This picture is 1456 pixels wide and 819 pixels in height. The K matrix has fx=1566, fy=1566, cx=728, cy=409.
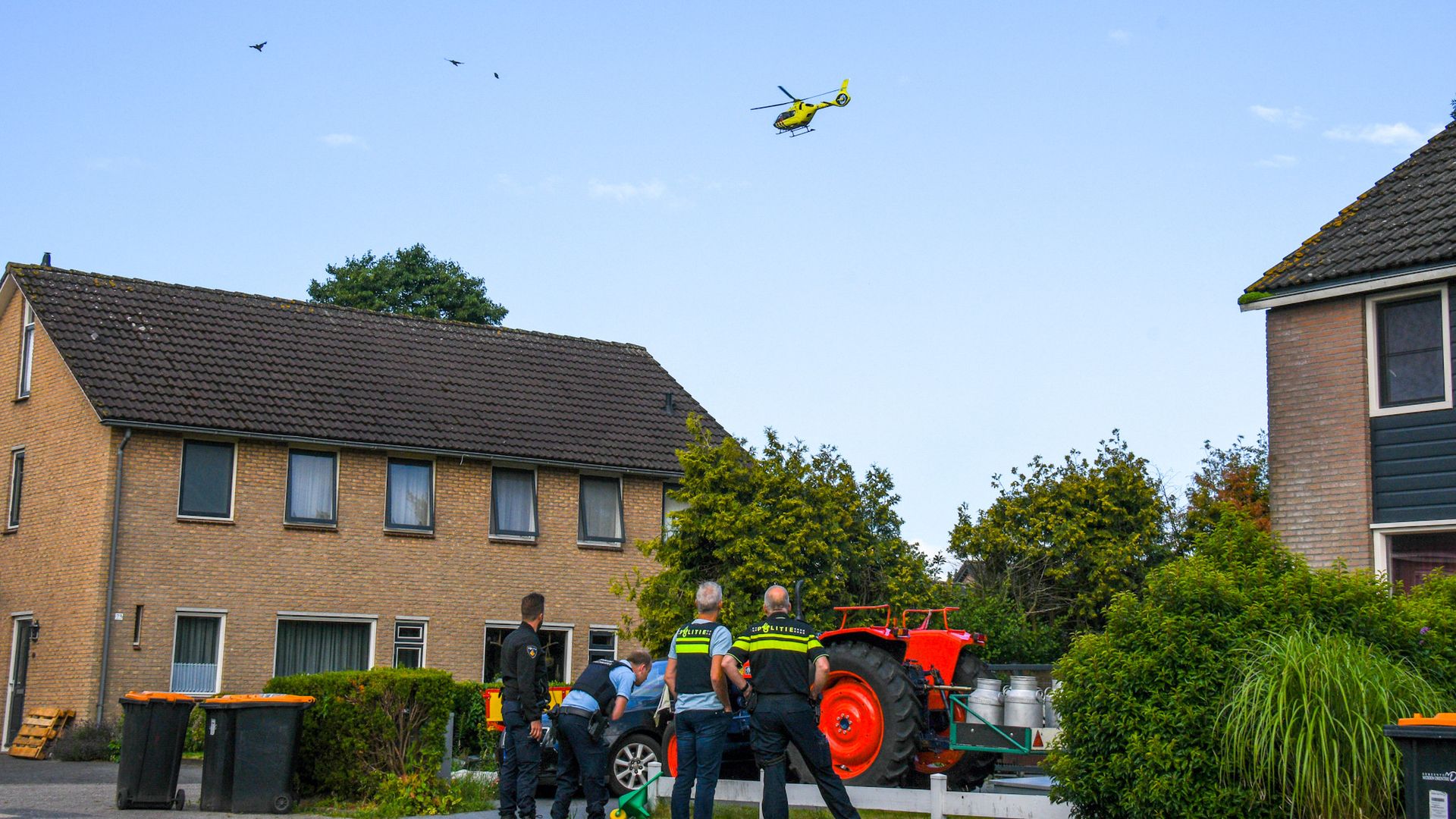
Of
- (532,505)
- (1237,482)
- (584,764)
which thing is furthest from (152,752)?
(1237,482)

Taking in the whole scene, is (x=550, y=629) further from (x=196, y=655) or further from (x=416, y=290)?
(x=416, y=290)

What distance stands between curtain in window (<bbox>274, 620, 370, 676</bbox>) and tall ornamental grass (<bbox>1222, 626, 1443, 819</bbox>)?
61.1ft

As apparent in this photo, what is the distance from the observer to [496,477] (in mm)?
28547

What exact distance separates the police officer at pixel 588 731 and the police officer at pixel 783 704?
145 centimetres

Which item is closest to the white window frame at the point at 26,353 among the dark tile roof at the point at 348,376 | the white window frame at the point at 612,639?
the dark tile roof at the point at 348,376

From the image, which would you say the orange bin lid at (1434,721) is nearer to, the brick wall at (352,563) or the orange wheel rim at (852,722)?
the orange wheel rim at (852,722)

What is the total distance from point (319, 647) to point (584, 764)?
49.0 feet

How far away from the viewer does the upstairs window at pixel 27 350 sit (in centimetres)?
2725

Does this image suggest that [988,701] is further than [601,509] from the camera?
No

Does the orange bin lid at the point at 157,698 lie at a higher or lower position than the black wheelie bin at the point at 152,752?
higher

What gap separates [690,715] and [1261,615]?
4.07 metres

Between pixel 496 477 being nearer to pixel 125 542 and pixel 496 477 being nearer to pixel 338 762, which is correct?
pixel 125 542

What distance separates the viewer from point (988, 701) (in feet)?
40.7

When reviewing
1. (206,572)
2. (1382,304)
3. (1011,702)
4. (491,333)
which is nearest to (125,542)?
(206,572)
